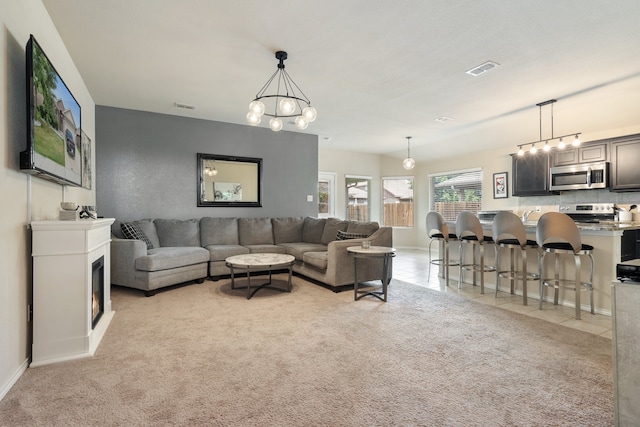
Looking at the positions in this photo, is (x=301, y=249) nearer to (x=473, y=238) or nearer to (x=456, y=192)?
→ (x=473, y=238)

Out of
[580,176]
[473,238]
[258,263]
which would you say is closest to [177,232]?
[258,263]

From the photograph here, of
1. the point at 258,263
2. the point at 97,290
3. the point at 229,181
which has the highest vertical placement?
the point at 229,181

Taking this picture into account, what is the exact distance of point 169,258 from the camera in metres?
3.96

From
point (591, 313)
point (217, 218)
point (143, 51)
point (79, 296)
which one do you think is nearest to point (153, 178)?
point (217, 218)

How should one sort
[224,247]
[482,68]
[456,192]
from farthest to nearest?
[456,192]
[224,247]
[482,68]

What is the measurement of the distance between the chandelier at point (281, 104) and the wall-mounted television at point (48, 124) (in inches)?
58.3

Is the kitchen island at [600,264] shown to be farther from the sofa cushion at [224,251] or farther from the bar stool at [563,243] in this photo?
the sofa cushion at [224,251]

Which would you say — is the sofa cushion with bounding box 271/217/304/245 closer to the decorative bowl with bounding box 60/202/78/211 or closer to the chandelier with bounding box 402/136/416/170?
the chandelier with bounding box 402/136/416/170

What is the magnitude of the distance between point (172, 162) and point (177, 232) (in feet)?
3.86

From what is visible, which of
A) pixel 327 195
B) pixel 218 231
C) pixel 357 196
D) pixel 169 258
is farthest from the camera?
pixel 357 196

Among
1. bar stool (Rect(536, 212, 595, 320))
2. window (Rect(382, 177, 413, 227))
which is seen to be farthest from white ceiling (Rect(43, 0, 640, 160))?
window (Rect(382, 177, 413, 227))

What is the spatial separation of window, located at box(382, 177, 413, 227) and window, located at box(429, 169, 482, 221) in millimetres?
637

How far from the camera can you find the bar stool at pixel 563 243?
10.00 feet

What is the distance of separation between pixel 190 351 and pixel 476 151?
269 inches
